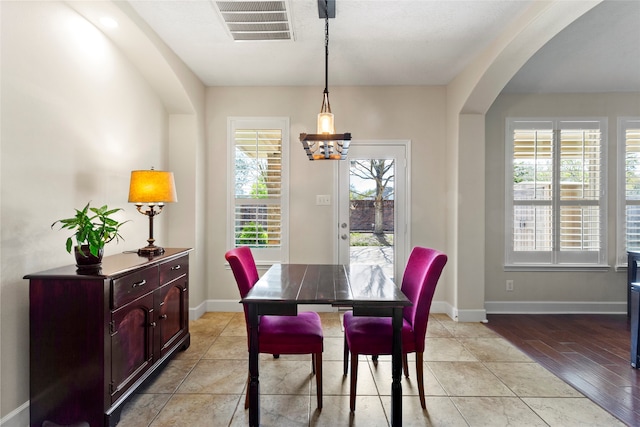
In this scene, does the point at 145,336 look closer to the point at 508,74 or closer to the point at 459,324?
the point at 459,324

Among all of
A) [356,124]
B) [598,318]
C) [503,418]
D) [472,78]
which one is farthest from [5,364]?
[598,318]

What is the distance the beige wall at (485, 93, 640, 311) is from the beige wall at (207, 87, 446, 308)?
64cm

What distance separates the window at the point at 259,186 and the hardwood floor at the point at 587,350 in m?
2.68

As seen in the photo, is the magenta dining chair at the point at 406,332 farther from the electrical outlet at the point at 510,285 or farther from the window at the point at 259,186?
the electrical outlet at the point at 510,285

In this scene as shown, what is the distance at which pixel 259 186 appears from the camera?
151 inches

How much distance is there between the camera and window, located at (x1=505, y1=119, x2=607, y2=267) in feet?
12.6

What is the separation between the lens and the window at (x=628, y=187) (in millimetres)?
3826

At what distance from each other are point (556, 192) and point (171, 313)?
4430 millimetres

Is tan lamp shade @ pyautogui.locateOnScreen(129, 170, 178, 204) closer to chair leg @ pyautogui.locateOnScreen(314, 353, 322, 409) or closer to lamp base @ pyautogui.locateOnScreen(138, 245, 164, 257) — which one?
lamp base @ pyautogui.locateOnScreen(138, 245, 164, 257)

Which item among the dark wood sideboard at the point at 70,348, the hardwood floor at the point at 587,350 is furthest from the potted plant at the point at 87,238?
the hardwood floor at the point at 587,350

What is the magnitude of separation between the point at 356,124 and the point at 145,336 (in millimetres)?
3034

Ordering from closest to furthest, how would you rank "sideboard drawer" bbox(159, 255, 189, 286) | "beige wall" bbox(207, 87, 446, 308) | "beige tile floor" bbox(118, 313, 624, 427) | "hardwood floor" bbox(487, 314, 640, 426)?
"beige tile floor" bbox(118, 313, 624, 427)
"hardwood floor" bbox(487, 314, 640, 426)
"sideboard drawer" bbox(159, 255, 189, 286)
"beige wall" bbox(207, 87, 446, 308)

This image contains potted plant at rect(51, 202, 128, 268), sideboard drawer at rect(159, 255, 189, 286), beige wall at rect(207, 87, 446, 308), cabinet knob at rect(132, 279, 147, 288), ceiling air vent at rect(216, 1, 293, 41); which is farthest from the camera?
beige wall at rect(207, 87, 446, 308)

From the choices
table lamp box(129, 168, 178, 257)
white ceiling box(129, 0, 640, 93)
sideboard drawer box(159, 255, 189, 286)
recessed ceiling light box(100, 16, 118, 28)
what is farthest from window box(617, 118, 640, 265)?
recessed ceiling light box(100, 16, 118, 28)
